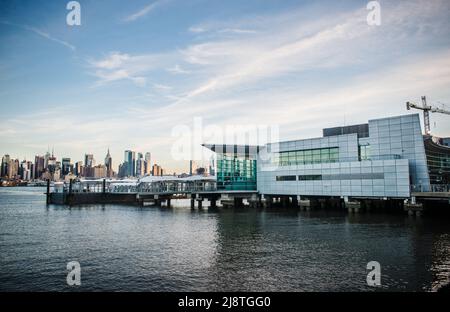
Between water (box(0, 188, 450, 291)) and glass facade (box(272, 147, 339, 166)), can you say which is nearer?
water (box(0, 188, 450, 291))

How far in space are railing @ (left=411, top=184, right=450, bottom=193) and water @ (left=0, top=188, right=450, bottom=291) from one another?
12.8 m

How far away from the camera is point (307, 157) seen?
93438 millimetres

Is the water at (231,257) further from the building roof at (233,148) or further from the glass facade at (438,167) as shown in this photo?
the building roof at (233,148)

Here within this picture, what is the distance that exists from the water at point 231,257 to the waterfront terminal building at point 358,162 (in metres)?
19.4

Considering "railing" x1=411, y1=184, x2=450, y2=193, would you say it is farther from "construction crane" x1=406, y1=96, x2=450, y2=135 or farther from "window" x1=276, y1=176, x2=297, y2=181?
"construction crane" x1=406, y1=96, x2=450, y2=135

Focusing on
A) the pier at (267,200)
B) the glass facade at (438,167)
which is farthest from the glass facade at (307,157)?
the glass facade at (438,167)

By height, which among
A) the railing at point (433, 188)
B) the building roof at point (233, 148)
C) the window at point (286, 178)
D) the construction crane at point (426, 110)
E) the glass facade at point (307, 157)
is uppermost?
the construction crane at point (426, 110)

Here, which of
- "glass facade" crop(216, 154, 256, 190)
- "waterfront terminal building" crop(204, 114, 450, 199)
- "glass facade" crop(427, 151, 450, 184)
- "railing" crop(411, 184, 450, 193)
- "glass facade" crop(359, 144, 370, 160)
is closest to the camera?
"railing" crop(411, 184, 450, 193)

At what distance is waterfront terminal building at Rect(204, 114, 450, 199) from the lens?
2891 inches

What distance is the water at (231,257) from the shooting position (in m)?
25.4

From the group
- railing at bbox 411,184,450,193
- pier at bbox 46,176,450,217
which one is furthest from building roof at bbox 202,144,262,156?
railing at bbox 411,184,450,193

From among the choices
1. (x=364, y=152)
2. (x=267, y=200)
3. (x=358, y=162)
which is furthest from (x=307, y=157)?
(x=267, y=200)
